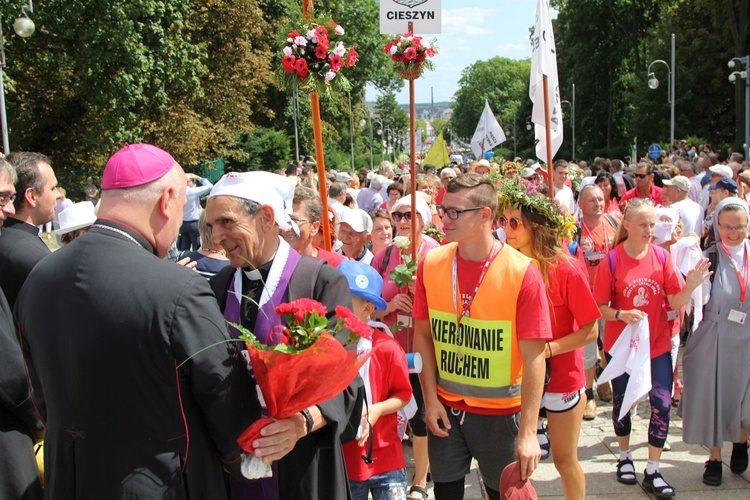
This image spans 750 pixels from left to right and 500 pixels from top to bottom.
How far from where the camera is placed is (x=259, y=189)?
9.37 feet

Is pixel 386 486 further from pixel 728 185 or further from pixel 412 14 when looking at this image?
pixel 728 185

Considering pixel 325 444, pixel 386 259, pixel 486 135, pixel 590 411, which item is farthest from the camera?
pixel 486 135

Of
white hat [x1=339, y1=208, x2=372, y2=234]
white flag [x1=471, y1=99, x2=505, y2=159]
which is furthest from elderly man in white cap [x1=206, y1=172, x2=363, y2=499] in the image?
white flag [x1=471, y1=99, x2=505, y2=159]

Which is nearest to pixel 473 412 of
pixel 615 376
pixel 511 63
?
pixel 615 376

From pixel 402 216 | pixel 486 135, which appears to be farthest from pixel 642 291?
pixel 486 135

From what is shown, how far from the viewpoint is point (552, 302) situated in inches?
167

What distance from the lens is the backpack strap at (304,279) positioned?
273 centimetres

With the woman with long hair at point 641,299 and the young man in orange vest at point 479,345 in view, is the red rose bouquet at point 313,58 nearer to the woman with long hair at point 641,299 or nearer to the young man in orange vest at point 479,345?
the young man in orange vest at point 479,345

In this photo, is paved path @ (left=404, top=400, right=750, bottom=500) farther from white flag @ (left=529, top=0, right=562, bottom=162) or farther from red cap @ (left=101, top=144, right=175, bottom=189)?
red cap @ (left=101, top=144, right=175, bottom=189)

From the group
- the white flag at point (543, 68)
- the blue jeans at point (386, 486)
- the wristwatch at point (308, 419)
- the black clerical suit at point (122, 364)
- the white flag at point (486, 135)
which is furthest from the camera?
the white flag at point (486, 135)

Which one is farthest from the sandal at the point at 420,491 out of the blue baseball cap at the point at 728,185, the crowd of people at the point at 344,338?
the blue baseball cap at the point at 728,185

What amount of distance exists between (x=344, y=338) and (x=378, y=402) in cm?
103

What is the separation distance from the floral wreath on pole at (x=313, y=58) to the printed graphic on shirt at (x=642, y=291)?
2598 mm

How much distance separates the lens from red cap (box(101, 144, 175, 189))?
222 centimetres
